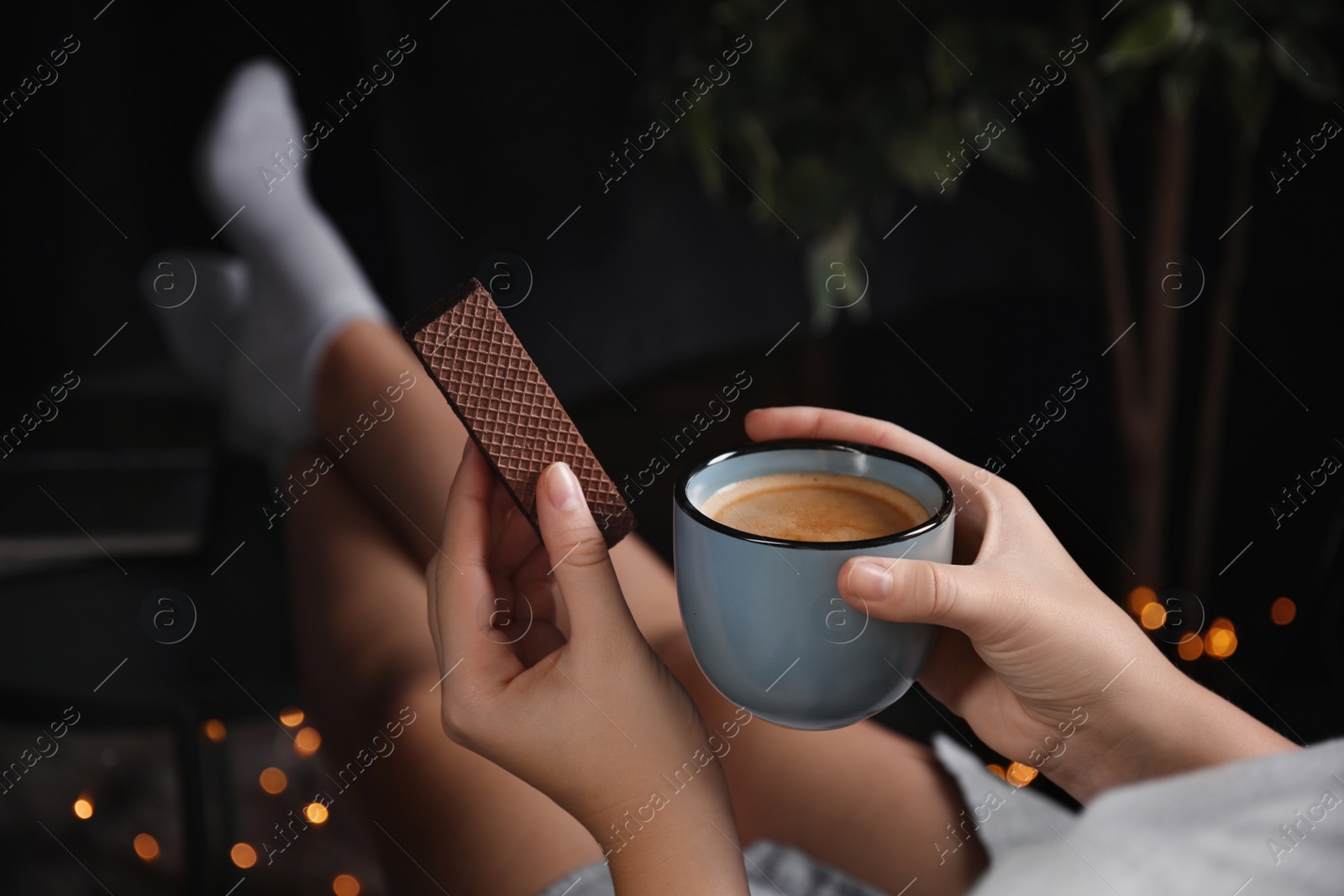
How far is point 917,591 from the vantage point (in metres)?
0.20

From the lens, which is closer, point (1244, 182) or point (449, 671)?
point (449, 671)

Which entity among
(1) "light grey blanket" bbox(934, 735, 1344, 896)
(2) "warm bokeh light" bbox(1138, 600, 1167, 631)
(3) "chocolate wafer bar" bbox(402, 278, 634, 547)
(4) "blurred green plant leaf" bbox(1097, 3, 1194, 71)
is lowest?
(2) "warm bokeh light" bbox(1138, 600, 1167, 631)

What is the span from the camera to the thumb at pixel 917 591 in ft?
0.64

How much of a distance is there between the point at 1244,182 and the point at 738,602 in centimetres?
54

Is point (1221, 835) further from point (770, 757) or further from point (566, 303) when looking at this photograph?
point (566, 303)

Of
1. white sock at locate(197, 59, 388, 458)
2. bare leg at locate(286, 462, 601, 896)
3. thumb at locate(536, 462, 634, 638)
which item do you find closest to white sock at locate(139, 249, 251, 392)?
white sock at locate(197, 59, 388, 458)

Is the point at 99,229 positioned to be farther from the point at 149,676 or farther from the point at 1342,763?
the point at 1342,763

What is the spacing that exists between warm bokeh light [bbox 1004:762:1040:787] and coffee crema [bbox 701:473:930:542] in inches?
5.4

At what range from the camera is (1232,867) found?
0.23 m

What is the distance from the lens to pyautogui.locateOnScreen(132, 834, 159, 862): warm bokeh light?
31cm

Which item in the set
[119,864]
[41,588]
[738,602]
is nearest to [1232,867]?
[738,602]

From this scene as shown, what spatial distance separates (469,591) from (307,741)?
0.51 feet

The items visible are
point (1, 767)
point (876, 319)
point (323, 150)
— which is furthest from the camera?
point (876, 319)

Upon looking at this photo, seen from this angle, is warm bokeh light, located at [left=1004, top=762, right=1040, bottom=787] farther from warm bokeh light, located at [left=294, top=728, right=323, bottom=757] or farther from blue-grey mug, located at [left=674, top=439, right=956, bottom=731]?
warm bokeh light, located at [left=294, top=728, right=323, bottom=757]
